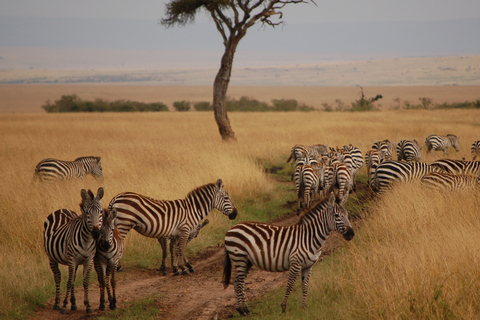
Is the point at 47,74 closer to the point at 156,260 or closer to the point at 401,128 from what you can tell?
the point at 401,128

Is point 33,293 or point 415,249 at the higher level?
point 415,249

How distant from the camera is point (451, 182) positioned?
33.3 feet

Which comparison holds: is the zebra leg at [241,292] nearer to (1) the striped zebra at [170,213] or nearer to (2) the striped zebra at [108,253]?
(2) the striped zebra at [108,253]

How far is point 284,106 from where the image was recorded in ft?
177

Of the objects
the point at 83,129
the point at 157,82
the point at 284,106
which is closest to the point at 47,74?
the point at 157,82

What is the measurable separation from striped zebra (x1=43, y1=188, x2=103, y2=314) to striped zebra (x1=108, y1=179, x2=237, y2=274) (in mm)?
1097

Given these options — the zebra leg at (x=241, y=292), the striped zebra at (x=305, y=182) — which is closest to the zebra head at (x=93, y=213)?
the zebra leg at (x=241, y=292)

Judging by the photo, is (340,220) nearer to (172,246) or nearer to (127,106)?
(172,246)

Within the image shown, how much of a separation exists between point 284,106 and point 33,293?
4867 centimetres

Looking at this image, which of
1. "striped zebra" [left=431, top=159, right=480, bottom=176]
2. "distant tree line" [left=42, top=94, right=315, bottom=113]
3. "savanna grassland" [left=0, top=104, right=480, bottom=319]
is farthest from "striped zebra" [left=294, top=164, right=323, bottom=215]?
"distant tree line" [left=42, top=94, right=315, bottom=113]

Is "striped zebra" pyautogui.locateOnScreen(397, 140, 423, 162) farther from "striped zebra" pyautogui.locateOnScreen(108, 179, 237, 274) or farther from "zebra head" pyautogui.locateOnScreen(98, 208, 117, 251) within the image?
"zebra head" pyautogui.locateOnScreen(98, 208, 117, 251)

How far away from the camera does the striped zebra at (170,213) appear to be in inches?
304

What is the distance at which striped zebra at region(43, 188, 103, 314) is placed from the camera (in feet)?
19.2

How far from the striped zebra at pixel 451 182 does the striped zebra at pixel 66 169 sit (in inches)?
344
